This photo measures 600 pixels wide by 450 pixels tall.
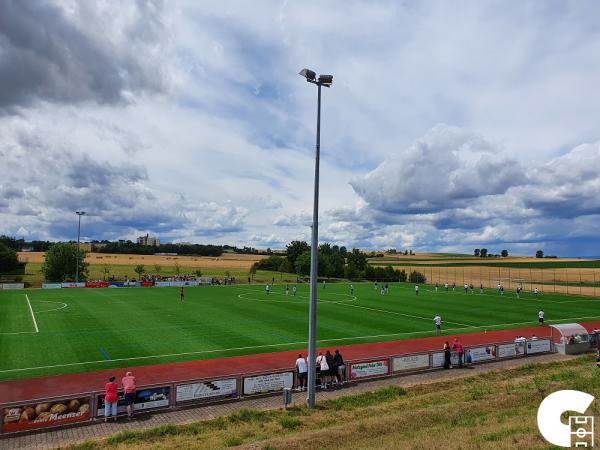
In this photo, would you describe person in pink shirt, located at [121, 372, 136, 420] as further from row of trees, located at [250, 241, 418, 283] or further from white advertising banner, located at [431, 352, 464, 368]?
row of trees, located at [250, 241, 418, 283]

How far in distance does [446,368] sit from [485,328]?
1619cm

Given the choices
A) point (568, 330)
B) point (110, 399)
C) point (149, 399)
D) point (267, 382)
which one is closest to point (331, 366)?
point (267, 382)

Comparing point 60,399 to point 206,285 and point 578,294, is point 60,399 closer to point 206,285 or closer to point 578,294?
point 206,285

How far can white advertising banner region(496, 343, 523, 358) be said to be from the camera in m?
25.9

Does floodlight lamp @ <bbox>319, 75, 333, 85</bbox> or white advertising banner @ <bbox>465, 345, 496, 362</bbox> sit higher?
floodlight lamp @ <bbox>319, 75, 333, 85</bbox>

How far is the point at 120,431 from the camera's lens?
15133 mm

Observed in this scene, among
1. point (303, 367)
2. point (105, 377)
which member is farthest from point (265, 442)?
point (105, 377)

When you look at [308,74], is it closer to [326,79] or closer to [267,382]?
[326,79]

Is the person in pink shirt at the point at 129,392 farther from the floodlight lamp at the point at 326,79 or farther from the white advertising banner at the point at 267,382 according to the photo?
the floodlight lamp at the point at 326,79

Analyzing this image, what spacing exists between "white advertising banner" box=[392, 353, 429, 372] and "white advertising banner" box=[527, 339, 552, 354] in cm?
805

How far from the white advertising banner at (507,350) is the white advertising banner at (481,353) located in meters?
0.45

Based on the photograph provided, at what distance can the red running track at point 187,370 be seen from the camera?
65.5 feet

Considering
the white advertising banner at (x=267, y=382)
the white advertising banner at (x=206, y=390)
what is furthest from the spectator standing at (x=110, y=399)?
the white advertising banner at (x=267, y=382)

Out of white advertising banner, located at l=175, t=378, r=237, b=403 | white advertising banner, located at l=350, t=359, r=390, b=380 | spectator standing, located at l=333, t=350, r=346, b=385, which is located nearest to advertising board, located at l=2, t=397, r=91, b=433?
white advertising banner, located at l=175, t=378, r=237, b=403
